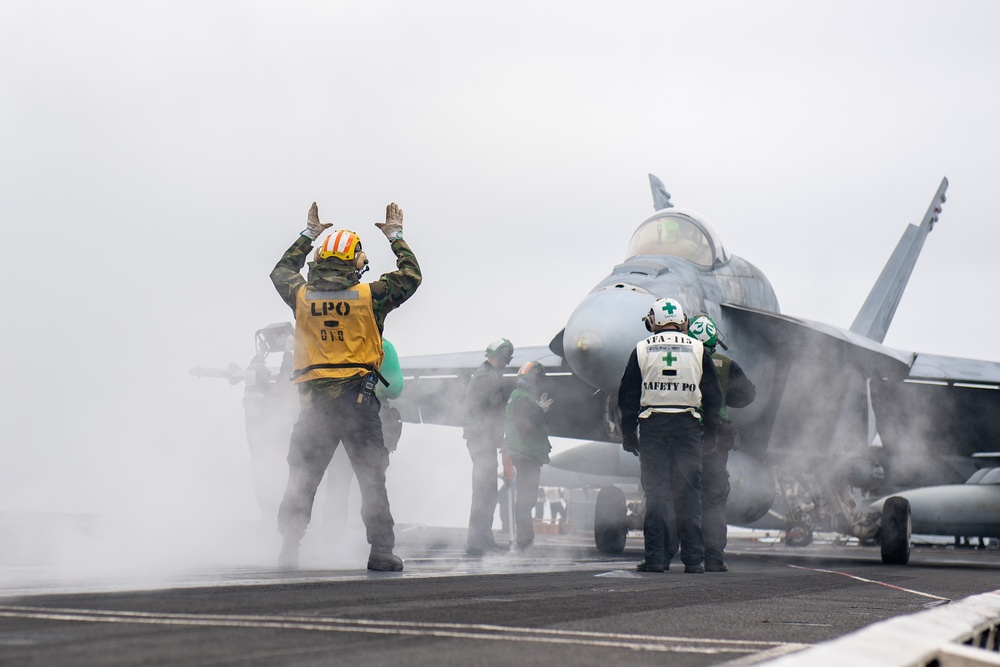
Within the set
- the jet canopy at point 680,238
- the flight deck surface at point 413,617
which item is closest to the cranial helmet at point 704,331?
the jet canopy at point 680,238

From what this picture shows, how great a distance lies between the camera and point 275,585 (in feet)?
17.0

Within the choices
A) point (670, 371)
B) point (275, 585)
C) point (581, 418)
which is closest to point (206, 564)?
point (275, 585)

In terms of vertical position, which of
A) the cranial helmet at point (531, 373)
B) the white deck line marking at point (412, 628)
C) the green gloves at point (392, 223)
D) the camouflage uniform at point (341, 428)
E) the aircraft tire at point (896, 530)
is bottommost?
the white deck line marking at point (412, 628)

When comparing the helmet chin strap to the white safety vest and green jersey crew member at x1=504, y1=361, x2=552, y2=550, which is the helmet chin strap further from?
green jersey crew member at x1=504, y1=361, x2=552, y2=550

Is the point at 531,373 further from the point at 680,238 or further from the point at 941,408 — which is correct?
the point at 941,408

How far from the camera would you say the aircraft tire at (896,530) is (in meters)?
11.9

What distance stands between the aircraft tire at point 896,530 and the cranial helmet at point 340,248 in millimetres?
7236

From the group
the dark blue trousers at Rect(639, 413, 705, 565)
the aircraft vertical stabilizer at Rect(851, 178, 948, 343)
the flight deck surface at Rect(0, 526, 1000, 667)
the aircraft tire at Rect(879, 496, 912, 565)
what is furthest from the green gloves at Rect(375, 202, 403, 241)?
the aircraft vertical stabilizer at Rect(851, 178, 948, 343)

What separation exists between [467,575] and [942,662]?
4.08 meters

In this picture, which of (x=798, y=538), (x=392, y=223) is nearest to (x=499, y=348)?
(x=392, y=223)

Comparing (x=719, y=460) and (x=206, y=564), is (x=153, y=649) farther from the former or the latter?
(x=719, y=460)

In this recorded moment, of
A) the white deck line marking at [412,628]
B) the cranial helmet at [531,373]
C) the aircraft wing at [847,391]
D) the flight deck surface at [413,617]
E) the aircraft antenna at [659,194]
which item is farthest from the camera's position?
the aircraft antenna at [659,194]

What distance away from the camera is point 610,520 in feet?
42.4

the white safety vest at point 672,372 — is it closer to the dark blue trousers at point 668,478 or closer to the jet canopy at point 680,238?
the dark blue trousers at point 668,478
